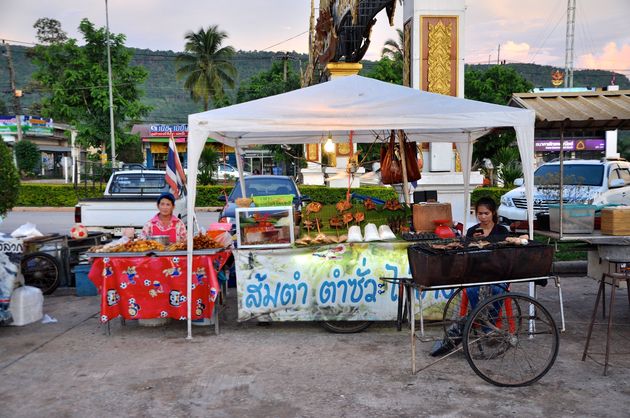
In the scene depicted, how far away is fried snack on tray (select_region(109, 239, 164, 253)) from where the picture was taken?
255 inches

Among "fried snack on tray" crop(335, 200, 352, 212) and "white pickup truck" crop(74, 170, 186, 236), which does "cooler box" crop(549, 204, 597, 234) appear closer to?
"fried snack on tray" crop(335, 200, 352, 212)

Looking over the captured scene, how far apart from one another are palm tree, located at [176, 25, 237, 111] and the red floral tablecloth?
44.4 meters

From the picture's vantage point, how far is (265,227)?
6598 millimetres

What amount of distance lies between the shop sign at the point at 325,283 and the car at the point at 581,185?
18.8 ft

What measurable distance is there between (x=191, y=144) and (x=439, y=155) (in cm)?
810

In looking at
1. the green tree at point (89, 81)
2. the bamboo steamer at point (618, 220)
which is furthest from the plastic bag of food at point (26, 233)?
the green tree at point (89, 81)

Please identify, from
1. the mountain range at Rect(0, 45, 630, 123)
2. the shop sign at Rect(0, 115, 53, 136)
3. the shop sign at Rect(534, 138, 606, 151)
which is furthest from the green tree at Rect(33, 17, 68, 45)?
the shop sign at Rect(534, 138, 606, 151)

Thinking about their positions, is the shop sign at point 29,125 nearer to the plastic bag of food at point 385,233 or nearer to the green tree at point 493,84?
the green tree at point 493,84

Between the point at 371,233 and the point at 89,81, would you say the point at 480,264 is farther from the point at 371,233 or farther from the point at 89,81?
the point at 89,81

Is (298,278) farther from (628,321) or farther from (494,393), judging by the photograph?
(628,321)

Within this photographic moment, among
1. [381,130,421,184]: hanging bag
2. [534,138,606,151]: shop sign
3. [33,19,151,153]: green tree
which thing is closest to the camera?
[381,130,421,184]: hanging bag

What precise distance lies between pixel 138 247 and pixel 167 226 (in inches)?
29.0

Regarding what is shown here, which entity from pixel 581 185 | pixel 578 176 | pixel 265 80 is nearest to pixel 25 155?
pixel 265 80

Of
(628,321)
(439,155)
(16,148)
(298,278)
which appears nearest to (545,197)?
(439,155)
